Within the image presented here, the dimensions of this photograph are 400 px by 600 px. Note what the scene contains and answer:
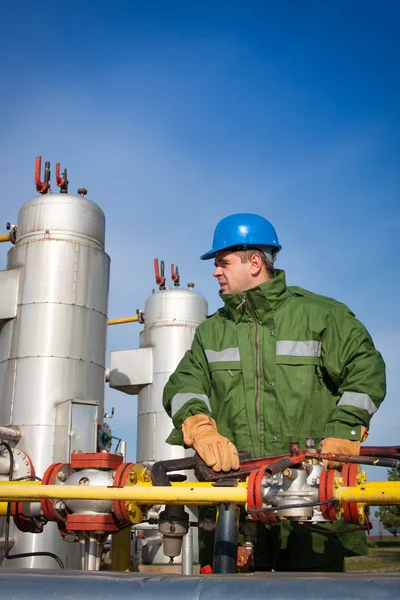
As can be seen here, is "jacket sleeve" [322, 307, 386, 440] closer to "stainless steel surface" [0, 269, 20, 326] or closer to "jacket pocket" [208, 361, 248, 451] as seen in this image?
"jacket pocket" [208, 361, 248, 451]

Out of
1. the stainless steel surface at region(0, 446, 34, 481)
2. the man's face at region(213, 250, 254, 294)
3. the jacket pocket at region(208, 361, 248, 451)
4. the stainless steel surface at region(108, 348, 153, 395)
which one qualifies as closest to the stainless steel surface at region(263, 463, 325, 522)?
the jacket pocket at region(208, 361, 248, 451)

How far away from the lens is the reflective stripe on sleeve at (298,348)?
3045 millimetres

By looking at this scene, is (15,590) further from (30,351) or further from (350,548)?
(30,351)

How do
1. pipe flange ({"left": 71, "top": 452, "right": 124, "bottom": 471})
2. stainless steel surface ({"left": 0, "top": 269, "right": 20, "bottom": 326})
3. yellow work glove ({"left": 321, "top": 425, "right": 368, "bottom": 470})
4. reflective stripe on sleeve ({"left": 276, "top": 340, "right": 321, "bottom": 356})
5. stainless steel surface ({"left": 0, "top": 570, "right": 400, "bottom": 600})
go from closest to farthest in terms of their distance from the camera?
1. stainless steel surface ({"left": 0, "top": 570, "right": 400, "bottom": 600})
2. pipe flange ({"left": 71, "top": 452, "right": 124, "bottom": 471})
3. yellow work glove ({"left": 321, "top": 425, "right": 368, "bottom": 470})
4. reflective stripe on sleeve ({"left": 276, "top": 340, "right": 321, "bottom": 356})
5. stainless steel surface ({"left": 0, "top": 269, "right": 20, "bottom": 326})

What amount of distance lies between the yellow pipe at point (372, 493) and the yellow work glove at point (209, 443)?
23.9 inches

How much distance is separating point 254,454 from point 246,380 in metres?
0.32

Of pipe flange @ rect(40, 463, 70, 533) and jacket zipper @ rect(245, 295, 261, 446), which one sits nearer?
pipe flange @ rect(40, 463, 70, 533)

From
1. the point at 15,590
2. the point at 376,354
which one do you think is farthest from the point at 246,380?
the point at 15,590

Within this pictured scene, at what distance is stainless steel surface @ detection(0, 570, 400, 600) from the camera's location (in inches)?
46.9

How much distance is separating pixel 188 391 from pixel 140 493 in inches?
44.8

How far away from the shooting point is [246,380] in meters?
3.06

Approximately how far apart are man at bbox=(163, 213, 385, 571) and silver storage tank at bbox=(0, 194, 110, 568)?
523 centimetres

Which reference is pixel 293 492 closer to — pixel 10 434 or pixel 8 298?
pixel 10 434

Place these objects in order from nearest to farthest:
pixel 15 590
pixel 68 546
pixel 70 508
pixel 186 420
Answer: pixel 15 590 < pixel 70 508 < pixel 186 420 < pixel 68 546
